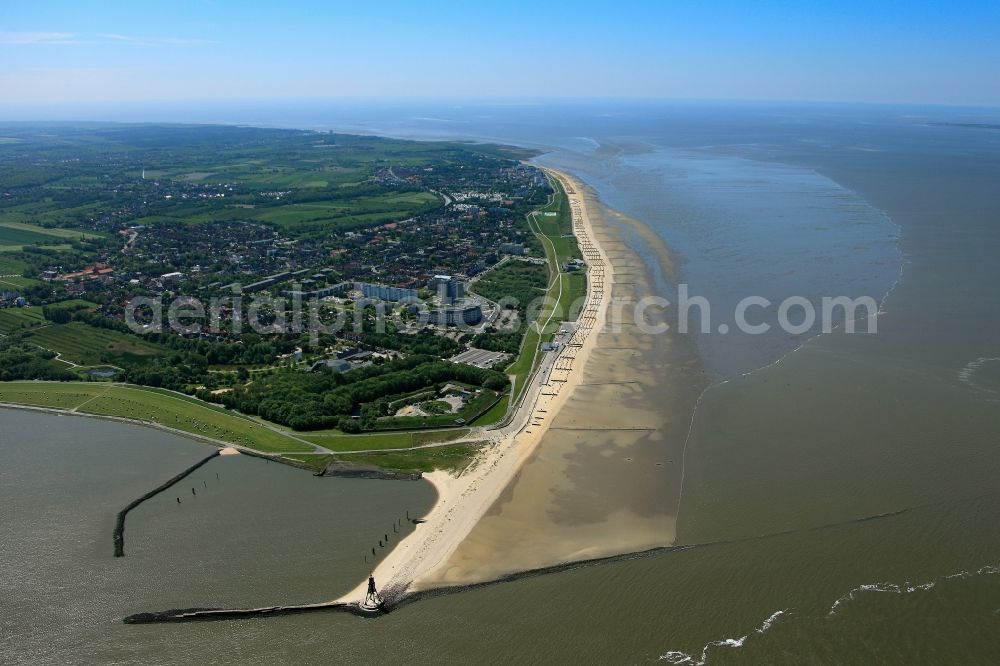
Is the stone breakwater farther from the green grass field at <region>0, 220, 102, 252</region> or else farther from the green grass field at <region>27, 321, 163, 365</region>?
the green grass field at <region>0, 220, 102, 252</region>

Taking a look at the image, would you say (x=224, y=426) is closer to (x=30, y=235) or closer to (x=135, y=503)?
(x=135, y=503)

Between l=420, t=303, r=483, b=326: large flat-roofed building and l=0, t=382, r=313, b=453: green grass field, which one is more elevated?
l=420, t=303, r=483, b=326: large flat-roofed building

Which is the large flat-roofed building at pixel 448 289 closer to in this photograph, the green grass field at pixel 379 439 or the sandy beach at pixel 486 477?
the sandy beach at pixel 486 477

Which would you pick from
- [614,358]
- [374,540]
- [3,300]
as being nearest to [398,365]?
[614,358]

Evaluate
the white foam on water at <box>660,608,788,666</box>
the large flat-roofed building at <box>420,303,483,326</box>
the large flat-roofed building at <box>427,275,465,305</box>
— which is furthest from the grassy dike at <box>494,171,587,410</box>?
the white foam on water at <box>660,608,788,666</box>

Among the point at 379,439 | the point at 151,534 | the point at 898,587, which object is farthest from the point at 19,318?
the point at 898,587

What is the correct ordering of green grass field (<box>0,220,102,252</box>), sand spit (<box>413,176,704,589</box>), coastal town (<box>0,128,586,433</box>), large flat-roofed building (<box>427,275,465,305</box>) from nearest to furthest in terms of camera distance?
sand spit (<box>413,176,704,589</box>) → coastal town (<box>0,128,586,433</box>) → large flat-roofed building (<box>427,275,465,305</box>) → green grass field (<box>0,220,102,252</box>)
